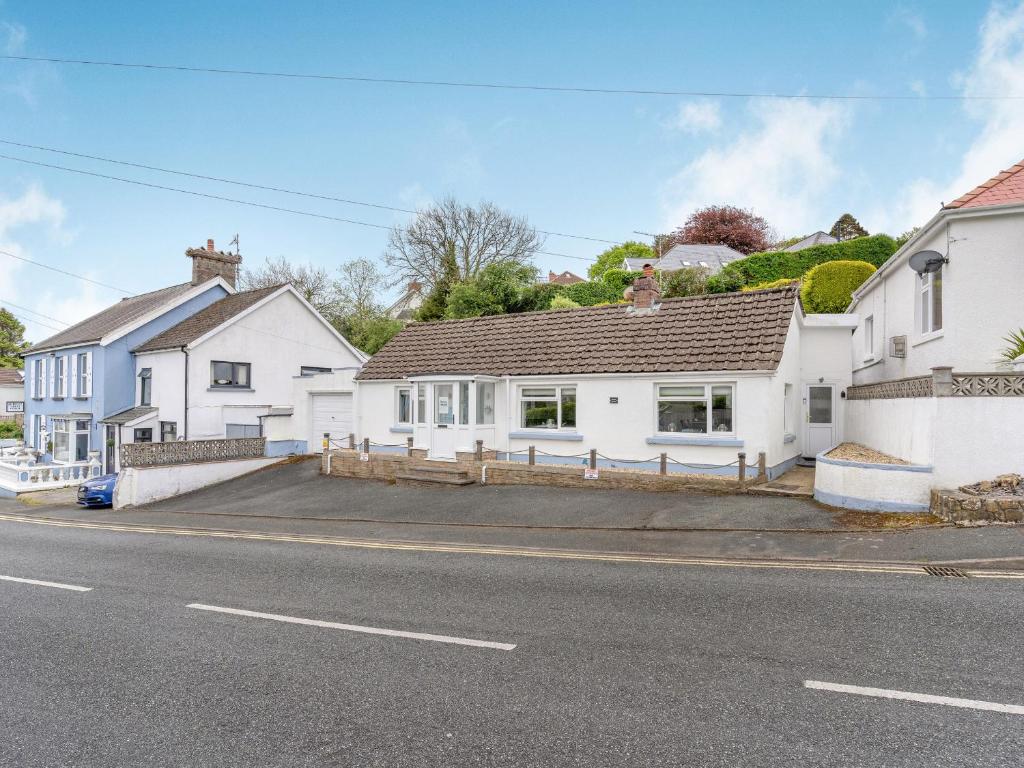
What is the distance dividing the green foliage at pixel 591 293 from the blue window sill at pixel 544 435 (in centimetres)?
1984

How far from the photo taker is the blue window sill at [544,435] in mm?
17625

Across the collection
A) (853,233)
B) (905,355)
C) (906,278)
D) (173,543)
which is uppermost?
(853,233)

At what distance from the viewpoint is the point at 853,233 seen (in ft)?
163

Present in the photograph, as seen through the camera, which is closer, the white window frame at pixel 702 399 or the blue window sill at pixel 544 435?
the white window frame at pixel 702 399

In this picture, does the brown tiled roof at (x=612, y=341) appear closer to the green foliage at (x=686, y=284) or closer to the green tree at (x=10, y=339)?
the green foliage at (x=686, y=284)

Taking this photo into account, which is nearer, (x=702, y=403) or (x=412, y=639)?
(x=412, y=639)

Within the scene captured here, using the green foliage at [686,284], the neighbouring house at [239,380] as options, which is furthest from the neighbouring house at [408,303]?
the green foliage at [686,284]

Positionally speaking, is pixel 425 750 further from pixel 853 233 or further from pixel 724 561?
pixel 853 233

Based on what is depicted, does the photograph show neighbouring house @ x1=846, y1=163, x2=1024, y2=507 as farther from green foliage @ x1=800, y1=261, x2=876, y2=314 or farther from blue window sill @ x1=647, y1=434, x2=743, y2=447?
green foliage @ x1=800, y1=261, x2=876, y2=314

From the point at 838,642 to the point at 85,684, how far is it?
21.6ft

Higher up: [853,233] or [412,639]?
[853,233]

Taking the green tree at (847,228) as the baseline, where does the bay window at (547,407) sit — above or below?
below

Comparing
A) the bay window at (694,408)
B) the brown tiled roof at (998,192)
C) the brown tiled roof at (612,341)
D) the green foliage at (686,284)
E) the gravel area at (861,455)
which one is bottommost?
the gravel area at (861,455)

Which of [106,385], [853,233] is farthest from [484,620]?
[853,233]
